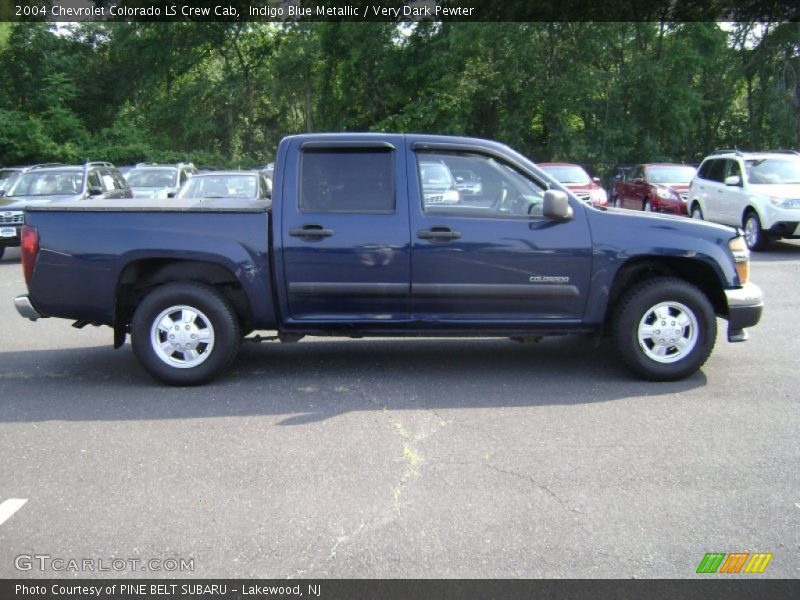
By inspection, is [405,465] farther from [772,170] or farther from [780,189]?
[772,170]

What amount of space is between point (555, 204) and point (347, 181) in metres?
1.58

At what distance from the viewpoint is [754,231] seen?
14.8 meters

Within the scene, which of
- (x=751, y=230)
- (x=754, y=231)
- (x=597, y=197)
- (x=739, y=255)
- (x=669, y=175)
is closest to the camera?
(x=739, y=255)

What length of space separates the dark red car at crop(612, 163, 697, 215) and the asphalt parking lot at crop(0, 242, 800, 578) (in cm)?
1302

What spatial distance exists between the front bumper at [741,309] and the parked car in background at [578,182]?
1188 centimetres

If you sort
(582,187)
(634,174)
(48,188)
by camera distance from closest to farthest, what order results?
(48,188)
(582,187)
(634,174)

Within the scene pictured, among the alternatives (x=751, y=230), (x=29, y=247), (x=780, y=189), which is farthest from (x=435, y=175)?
(x=751, y=230)

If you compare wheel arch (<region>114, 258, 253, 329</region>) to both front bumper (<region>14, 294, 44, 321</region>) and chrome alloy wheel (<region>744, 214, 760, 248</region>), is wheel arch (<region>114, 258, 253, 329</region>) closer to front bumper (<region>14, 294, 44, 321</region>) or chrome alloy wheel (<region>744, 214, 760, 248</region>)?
front bumper (<region>14, 294, 44, 321</region>)

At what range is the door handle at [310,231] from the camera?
6.03 m

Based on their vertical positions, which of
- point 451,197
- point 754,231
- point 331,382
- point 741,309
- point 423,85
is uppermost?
point 423,85

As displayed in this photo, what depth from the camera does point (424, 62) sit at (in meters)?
38.3

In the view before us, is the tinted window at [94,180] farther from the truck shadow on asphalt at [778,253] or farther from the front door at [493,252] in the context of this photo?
the truck shadow on asphalt at [778,253]

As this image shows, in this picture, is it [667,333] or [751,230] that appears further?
[751,230]
